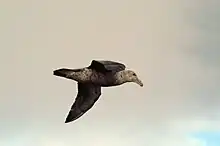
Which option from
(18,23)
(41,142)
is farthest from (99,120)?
(18,23)

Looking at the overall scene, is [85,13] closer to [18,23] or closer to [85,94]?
[18,23]

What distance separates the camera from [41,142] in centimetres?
229

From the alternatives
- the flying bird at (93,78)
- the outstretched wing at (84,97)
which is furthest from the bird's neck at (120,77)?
the outstretched wing at (84,97)

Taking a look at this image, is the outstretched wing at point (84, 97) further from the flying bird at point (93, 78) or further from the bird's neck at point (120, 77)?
the bird's neck at point (120, 77)

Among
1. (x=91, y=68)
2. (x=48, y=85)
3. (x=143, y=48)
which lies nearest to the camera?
(x=91, y=68)

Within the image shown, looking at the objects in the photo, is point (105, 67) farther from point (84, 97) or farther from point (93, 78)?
point (84, 97)

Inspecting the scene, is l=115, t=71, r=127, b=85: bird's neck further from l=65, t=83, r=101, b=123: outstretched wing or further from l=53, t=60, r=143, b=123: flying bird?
l=65, t=83, r=101, b=123: outstretched wing

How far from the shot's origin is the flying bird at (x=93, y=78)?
1895mm

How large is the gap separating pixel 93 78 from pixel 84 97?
0.11 meters

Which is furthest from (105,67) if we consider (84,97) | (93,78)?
(84,97)

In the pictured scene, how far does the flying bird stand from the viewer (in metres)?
1.89

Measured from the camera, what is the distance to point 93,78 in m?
1.91

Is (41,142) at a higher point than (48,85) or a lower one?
lower

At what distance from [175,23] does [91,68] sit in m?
0.69
